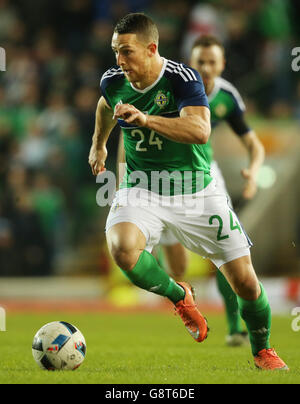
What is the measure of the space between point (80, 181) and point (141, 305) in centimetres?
249

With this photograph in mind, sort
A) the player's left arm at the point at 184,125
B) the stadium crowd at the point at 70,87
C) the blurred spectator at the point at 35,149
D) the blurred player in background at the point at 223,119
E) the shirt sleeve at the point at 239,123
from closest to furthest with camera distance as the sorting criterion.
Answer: the player's left arm at the point at 184,125 → the blurred player in background at the point at 223,119 → the shirt sleeve at the point at 239,123 → the stadium crowd at the point at 70,87 → the blurred spectator at the point at 35,149

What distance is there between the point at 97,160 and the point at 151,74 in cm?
76

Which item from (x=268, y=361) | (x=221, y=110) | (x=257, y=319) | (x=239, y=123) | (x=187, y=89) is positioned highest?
(x=187, y=89)

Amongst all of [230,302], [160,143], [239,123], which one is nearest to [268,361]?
[160,143]

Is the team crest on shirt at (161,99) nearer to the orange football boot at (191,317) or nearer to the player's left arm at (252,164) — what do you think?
the orange football boot at (191,317)

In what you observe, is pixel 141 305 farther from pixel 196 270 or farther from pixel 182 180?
pixel 182 180

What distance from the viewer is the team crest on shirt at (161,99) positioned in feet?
17.4

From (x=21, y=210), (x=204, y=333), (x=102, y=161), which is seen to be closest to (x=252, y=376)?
(x=204, y=333)

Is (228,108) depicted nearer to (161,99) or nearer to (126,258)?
(161,99)

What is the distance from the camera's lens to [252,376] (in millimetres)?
5031

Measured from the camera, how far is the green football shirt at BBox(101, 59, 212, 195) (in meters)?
5.29

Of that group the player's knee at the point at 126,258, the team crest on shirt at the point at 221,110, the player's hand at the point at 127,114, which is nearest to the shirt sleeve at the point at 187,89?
the player's hand at the point at 127,114

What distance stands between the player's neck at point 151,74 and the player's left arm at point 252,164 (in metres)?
1.65

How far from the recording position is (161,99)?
5305mm
